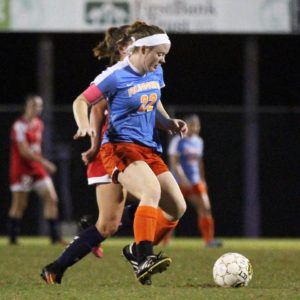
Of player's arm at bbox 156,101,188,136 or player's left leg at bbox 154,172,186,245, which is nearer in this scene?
player's left leg at bbox 154,172,186,245

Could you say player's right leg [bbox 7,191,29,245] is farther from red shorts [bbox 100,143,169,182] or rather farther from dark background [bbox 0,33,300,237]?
red shorts [bbox 100,143,169,182]

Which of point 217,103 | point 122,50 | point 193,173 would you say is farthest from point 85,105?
point 217,103

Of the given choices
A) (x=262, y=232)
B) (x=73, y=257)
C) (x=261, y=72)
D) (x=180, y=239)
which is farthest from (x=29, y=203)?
(x=73, y=257)

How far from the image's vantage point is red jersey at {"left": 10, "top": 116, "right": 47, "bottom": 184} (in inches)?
550

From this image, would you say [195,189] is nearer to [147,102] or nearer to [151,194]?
[147,102]

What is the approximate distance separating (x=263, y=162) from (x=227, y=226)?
115cm

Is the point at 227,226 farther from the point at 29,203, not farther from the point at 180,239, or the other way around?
the point at 29,203

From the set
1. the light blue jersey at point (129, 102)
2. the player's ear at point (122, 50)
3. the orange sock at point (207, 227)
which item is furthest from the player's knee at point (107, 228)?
the orange sock at point (207, 227)

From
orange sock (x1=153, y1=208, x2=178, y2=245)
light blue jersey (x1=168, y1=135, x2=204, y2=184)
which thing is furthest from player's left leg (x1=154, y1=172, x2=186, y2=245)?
light blue jersey (x1=168, y1=135, x2=204, y2=184)

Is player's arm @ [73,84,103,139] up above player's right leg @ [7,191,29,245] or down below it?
above

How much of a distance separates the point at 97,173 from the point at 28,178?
6304 mm

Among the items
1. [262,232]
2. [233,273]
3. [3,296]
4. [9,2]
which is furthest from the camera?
[262,232]

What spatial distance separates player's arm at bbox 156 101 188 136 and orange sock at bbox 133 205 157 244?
84cm

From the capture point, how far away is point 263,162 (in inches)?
694
